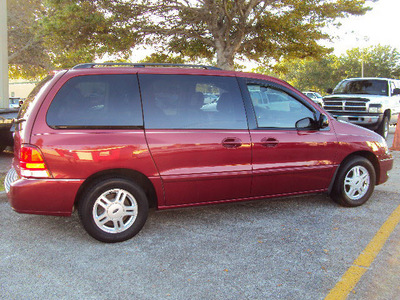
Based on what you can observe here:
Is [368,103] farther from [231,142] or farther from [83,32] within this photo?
[83,32]

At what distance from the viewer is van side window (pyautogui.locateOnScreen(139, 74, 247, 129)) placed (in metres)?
3.88

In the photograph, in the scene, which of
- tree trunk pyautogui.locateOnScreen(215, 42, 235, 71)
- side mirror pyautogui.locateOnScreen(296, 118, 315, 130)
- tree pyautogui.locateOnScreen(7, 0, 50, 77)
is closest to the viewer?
side mirror pyautogui.locateOnScreen(296, 118, 315, 130)

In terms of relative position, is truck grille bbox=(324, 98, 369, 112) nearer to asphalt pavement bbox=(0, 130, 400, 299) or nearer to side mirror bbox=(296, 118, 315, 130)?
asphalt pavement bbox=(0, 130, 400, 299)

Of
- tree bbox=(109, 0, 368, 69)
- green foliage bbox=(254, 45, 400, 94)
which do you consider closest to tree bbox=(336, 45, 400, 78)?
green foliage bbox=(254, 45, 400, 94)

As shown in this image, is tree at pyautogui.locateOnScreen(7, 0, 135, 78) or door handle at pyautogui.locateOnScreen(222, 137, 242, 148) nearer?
door handle at pyautogui.locateOnScreen(222, 137, 242, 148)

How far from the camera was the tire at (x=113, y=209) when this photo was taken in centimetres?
367

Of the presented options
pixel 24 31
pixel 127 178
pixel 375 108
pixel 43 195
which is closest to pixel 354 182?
pixel 127 178

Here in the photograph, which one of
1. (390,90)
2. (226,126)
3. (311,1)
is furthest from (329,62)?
(226,126)

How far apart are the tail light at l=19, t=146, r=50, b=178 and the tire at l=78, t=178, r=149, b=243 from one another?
1.45ft

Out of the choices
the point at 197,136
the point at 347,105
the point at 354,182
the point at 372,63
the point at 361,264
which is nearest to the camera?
the point at 361,264

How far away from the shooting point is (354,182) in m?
4.95

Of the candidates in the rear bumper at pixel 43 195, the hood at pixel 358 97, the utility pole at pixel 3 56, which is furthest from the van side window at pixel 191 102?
the hood at pixel 358 97

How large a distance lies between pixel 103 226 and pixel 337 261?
2.20m

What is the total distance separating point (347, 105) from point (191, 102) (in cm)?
991
